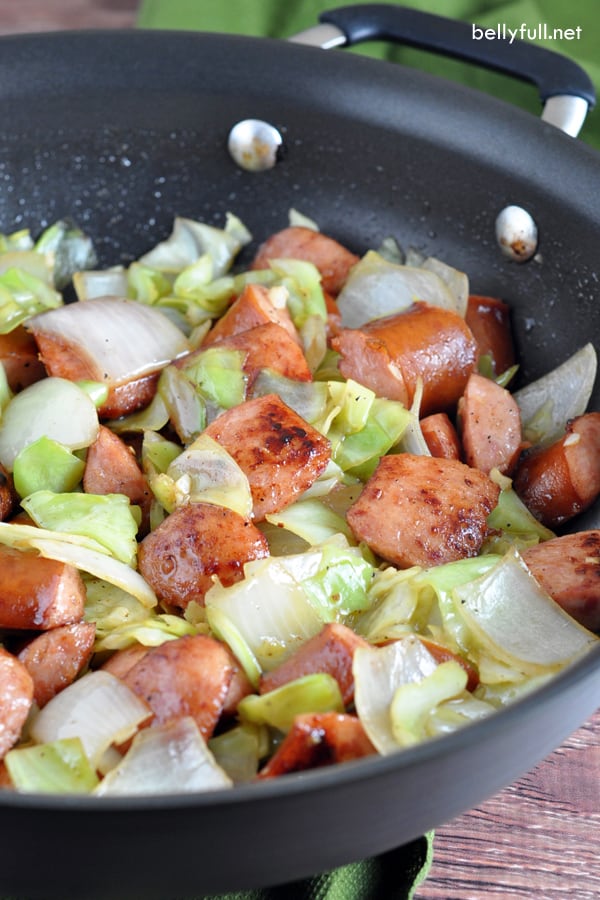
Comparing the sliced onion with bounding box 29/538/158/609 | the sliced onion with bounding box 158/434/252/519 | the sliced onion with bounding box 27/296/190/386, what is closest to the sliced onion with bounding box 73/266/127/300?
the sliced onion with bounding box 27/296/190/386

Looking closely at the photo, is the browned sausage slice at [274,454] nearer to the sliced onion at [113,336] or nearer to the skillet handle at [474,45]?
the sliced onion at [113,336]

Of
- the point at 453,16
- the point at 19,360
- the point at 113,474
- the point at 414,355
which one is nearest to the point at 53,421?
the point at 113,474

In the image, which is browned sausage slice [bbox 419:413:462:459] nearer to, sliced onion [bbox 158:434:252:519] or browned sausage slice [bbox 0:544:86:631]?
sliced onion [bbox 158:434:252:519]

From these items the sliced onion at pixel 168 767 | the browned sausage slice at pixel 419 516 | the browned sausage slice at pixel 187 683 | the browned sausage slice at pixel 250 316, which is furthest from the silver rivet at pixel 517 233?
the sliced onion at pixel 168 767

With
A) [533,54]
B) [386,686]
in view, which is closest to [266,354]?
[386,686]

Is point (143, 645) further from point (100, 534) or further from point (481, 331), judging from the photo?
point (481, 331)

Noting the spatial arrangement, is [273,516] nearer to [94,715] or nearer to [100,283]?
[94,715]
